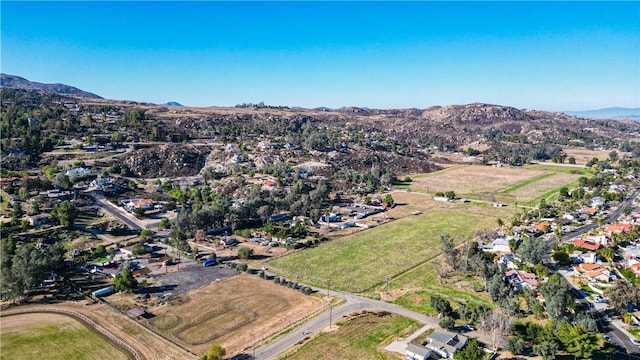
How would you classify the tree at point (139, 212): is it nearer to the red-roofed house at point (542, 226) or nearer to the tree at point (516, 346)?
the tree at point (516, 346)

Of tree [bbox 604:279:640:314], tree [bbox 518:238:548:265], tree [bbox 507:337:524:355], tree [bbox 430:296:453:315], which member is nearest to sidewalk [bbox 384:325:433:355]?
tree [bbox 430:296:453:315]

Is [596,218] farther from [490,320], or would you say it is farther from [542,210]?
[490,320]

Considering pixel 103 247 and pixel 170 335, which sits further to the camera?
pixel 103 247

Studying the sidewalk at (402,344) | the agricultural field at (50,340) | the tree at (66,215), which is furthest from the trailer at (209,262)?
the sidewalk at (402,344)

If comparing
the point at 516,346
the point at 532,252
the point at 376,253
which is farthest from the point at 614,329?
the point at 376,253

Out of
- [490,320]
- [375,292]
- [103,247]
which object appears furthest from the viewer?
[103,247]

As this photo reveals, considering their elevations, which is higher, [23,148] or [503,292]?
[23,148]

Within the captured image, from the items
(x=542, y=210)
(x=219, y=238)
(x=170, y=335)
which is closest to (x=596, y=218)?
(x=542, y=210)
